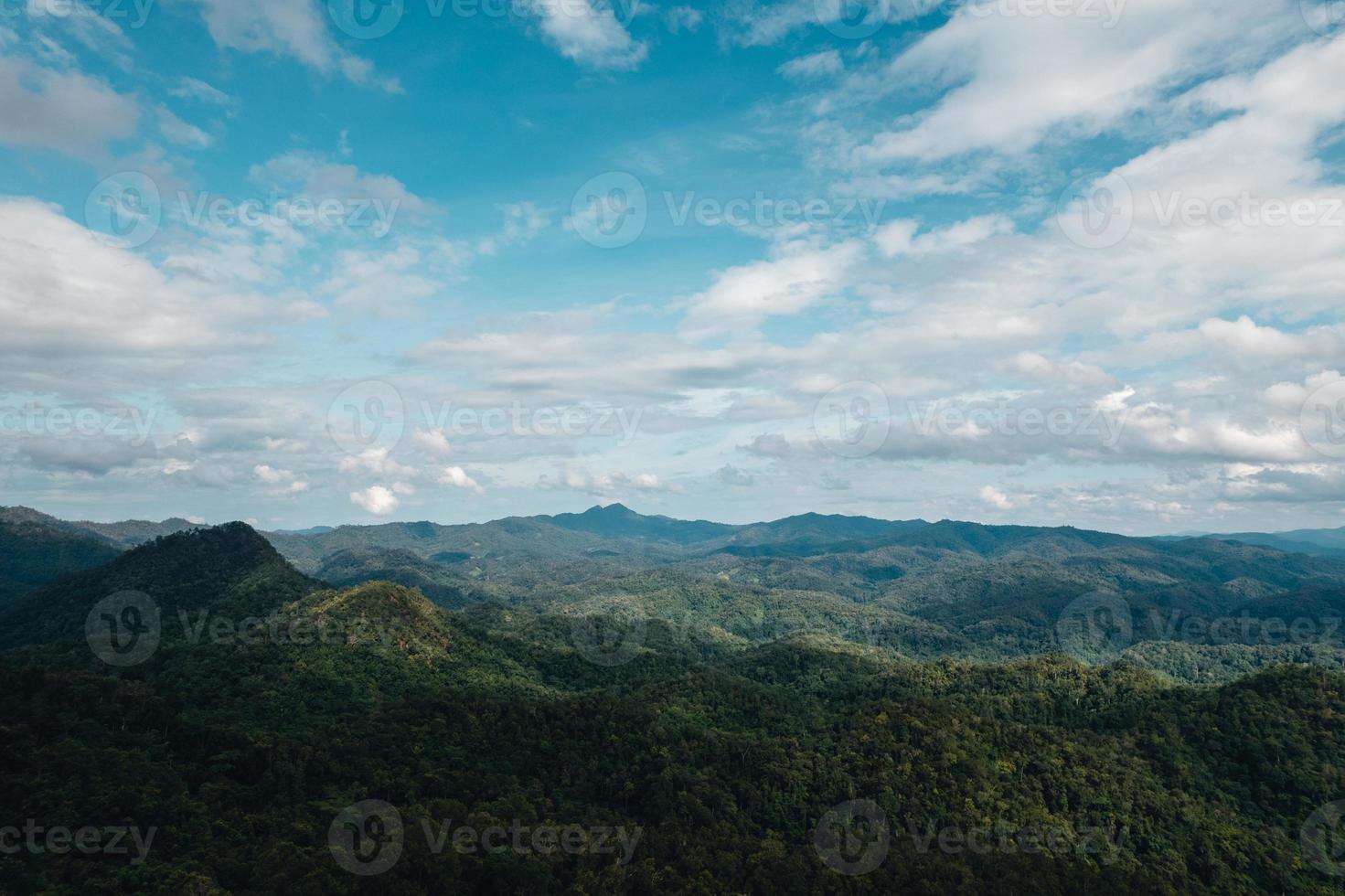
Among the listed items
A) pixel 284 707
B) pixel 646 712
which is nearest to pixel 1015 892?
pixel 646 712

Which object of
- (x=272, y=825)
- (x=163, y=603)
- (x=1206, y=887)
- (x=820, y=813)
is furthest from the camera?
(x=163, y=603)

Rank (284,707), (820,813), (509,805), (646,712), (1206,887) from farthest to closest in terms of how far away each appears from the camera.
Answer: (646,712), (284,707), (820,813), (1206,887), (509,805)

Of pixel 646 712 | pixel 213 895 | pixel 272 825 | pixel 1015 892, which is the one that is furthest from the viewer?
pixel 646 712

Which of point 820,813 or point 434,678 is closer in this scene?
point 820,813

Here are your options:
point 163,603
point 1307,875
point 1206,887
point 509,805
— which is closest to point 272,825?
point 509,805

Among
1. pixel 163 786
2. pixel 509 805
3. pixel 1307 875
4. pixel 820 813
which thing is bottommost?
pixel 1307 875

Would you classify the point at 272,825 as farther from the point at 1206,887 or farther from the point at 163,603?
the point at 163,603

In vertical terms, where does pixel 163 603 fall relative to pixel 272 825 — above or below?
above

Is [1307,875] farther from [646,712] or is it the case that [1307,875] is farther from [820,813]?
[646,712]

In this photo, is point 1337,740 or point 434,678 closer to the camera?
point 1337,740
